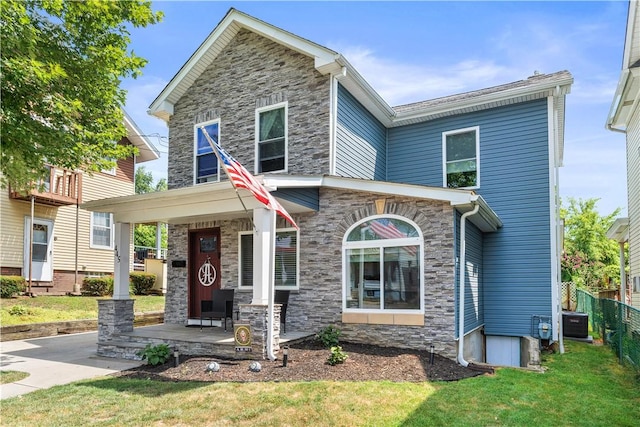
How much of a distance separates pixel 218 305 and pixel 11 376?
418 centimetres

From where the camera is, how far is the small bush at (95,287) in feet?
55.8

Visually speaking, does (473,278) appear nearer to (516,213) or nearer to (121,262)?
(516,213)

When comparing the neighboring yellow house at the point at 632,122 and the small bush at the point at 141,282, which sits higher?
the neighboring yellow house at the point at 632,122

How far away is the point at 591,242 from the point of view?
3186 centimetres

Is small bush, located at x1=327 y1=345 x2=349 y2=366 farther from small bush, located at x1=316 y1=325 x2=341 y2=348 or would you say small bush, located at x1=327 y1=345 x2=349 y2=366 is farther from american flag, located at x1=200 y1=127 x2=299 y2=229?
american flag, located at x1=200 y1=127 x2=299 y2=229

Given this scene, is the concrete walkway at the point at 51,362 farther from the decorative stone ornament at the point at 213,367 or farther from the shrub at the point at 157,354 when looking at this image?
the decorative stone ornament at the point at 213,367

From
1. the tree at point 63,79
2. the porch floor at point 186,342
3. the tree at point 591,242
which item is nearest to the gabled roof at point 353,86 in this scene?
the tree at point 63,79

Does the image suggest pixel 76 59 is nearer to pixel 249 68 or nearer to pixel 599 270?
pixel 249 68

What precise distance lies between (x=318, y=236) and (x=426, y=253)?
92.1 inches

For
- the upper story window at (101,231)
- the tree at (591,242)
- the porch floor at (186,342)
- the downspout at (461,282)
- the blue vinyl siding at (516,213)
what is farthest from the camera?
the tree at (591,242)

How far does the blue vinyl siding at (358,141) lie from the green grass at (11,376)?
6800mm

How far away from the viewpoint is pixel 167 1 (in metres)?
9.49

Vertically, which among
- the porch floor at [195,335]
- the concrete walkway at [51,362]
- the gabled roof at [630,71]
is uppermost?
the gabled roof at [630,71]

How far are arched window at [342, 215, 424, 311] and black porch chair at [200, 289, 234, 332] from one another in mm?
2815
